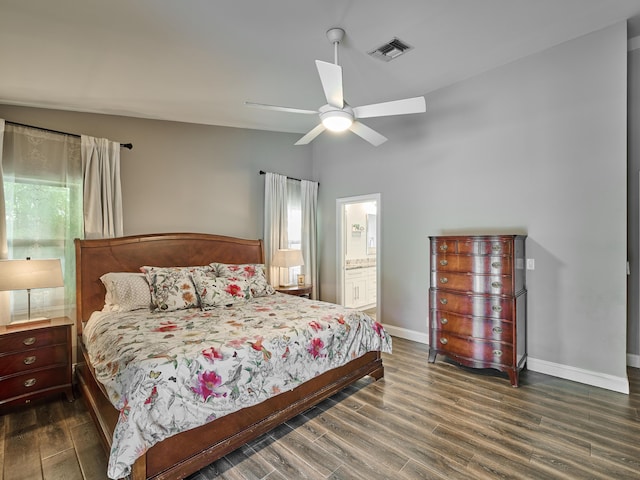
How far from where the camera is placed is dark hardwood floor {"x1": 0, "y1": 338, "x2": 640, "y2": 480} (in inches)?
77.1

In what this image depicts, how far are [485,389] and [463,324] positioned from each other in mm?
621

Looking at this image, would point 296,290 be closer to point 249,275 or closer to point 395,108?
point 249,275

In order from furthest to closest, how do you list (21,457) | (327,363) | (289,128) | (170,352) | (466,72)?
(289,128) < (466,72) < (327,363) < (21,457) < (170,352)

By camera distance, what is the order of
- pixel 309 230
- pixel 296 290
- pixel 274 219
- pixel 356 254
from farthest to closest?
pixel 356 254 < pixel 309 230 < pixel 274 219 < pixel 296 290

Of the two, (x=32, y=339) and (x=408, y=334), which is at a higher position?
(x=32, y=339)

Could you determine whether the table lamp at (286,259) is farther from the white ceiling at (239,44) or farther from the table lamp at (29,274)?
the table lamp at (29,274)

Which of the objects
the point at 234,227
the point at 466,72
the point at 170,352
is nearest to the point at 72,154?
the point at 234,227

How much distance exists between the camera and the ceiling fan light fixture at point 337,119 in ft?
8.70

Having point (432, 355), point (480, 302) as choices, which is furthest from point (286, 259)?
point (480, 302)

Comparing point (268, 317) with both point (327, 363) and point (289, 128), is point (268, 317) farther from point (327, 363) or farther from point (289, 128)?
point (289, 128)

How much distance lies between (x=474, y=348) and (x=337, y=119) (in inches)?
102

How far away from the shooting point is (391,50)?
296 centimetres

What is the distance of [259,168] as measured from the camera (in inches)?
195

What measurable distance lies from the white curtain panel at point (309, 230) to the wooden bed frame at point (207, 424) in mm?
866
